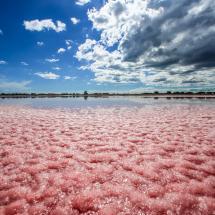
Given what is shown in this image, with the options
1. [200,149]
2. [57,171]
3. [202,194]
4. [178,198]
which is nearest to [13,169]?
[57,171]

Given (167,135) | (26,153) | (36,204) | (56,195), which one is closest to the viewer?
(36,204)

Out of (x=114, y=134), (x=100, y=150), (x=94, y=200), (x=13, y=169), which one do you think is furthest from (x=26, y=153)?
(x=114, y=134)

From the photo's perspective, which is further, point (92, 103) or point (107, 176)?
point (92, 103)

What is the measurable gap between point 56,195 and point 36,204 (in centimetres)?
59

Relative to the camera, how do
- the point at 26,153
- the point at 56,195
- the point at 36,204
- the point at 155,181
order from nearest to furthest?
the point at 36,204 → the point at 56,195 → the point at 155,181 → the point at 26,153

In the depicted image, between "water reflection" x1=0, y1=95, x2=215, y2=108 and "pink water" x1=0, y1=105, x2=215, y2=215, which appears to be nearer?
"pink water" x1=0, y1=105, x2=215, y2=215

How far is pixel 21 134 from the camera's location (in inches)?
501

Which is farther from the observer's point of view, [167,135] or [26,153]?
[167,135]

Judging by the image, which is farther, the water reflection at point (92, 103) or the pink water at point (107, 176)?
the water reflection at point (92, 103)

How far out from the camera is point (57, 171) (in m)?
6.94

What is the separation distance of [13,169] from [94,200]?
375 cm

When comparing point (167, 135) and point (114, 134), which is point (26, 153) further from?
point (167, 135)

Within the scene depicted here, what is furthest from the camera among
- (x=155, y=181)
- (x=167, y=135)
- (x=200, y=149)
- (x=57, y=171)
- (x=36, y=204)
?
(x=167, y=135)

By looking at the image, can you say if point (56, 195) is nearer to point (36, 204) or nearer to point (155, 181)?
point (36, 204)
